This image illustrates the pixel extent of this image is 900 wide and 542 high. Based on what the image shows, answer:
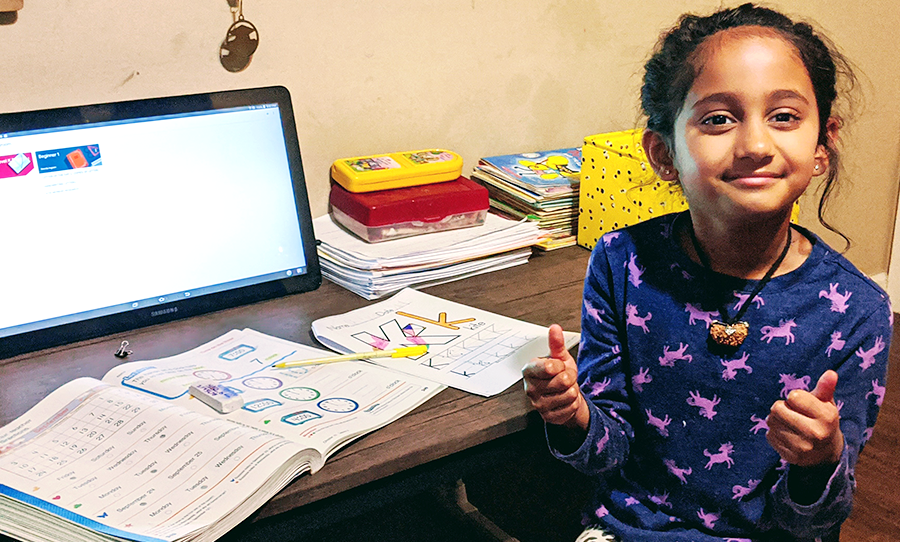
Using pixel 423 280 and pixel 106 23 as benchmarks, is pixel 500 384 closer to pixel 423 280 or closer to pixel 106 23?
pixel 423 280

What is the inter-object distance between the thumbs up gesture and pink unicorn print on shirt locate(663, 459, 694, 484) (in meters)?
0.20

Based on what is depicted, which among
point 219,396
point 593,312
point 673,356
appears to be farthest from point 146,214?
point 673,356

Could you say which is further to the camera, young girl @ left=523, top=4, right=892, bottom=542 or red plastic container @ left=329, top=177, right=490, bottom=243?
red plastic container @ left=329, top=177, right=490, bottom=243

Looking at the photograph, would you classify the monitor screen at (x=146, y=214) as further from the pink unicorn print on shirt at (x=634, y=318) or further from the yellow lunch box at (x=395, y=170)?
the pink unicorn print on shirt at (x=634, y=318)

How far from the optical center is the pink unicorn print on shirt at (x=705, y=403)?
3.42ft

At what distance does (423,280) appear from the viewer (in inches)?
58.9

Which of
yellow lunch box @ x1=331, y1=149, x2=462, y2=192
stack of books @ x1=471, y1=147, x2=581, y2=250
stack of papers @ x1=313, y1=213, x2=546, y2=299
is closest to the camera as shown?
stack of papers @ x1=313, y1=213, x2=546, y2=299

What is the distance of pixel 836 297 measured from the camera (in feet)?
3.34

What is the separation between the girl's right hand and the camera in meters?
0.94

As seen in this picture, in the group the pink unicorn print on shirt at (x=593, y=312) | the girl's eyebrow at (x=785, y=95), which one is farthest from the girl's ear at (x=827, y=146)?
the pink unicorn print on shirt at (x=593, y=312)

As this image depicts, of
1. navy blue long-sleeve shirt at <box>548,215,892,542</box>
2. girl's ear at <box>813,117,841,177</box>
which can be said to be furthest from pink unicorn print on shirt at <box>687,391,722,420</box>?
girl's ear at <box>813,117,841,177</box>

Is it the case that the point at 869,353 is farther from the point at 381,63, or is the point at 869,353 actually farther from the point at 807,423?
the point at 381,63

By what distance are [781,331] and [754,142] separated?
24 cm

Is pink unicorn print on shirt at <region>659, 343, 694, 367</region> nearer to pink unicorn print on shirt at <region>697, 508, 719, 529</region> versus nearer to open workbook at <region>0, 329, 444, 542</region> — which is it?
pink unicorn print on shirt at <region>697, 508, 719, 529</region>
